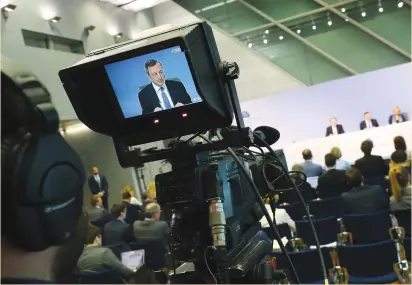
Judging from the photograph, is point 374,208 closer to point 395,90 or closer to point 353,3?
point 395,90

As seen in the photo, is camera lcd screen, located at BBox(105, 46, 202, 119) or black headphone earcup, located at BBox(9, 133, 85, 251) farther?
camera lcd screen, located at BBox(105, 46, 202, 119)

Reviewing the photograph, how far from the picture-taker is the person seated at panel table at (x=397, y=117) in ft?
24.0

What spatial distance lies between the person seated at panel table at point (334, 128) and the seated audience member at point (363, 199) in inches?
165

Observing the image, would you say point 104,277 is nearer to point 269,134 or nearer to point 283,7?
point 269,134

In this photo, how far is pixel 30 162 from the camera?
490 mm

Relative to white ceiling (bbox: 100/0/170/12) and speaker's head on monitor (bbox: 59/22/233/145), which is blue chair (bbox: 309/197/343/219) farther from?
speaker's head on monitor (bbox: 59/22/233/145)

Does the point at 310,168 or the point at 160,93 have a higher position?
the point at 160,93

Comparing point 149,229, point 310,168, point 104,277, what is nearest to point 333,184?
point 310,168

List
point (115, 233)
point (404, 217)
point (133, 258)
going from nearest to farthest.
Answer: point (404, 217) < point (133, 258) < point (115, 233)

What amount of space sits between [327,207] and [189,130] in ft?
A: 10.7

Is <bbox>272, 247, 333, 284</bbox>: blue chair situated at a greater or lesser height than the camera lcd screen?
lesser

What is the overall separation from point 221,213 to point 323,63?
8.04 m

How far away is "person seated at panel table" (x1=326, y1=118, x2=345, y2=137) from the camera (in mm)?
7732

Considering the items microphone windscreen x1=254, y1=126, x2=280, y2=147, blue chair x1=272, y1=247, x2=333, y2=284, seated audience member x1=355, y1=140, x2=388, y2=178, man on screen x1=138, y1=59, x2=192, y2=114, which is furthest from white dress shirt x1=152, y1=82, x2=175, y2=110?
seated audience member x1=355, y1=140, x2=388, y2=178
